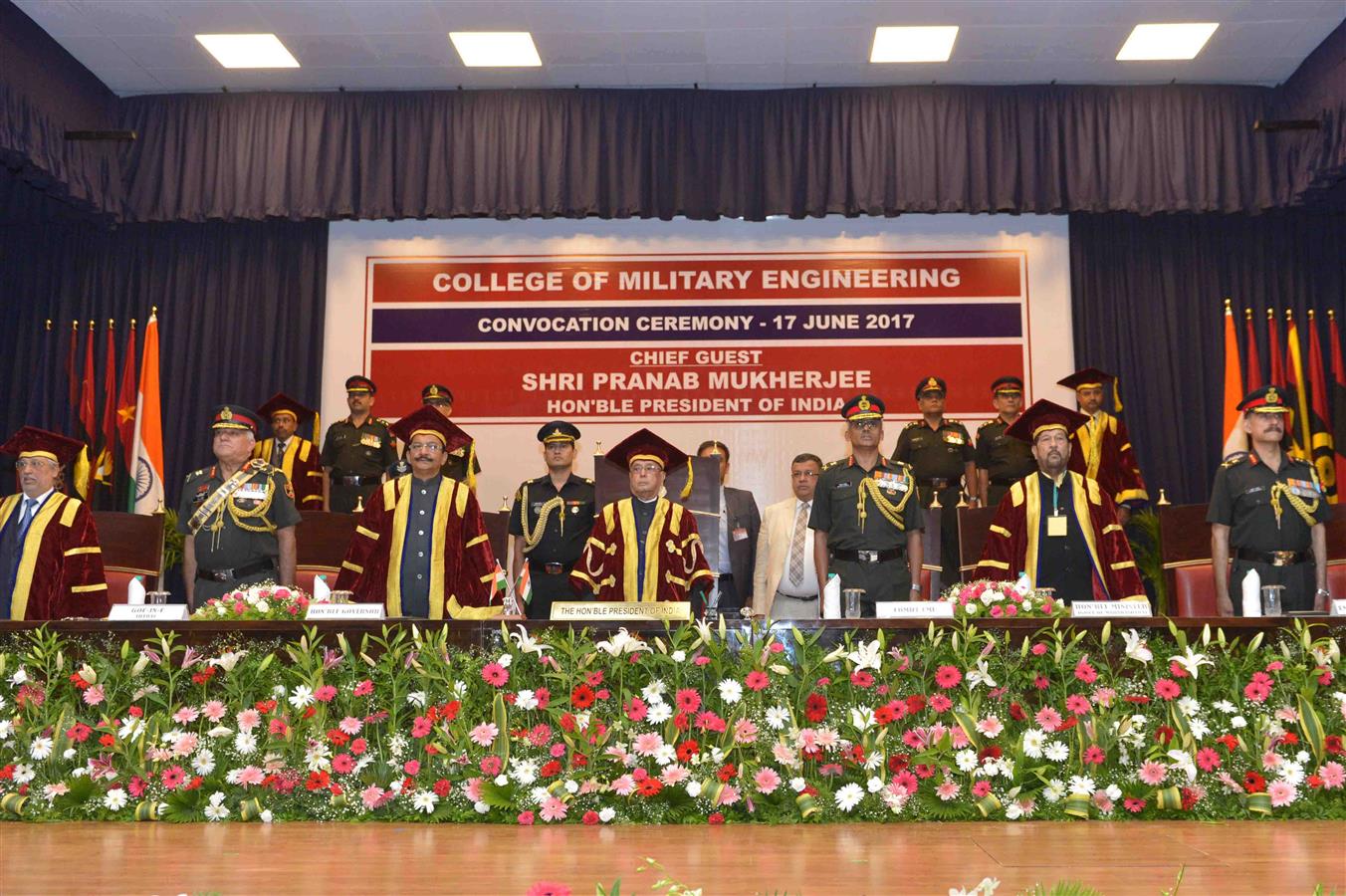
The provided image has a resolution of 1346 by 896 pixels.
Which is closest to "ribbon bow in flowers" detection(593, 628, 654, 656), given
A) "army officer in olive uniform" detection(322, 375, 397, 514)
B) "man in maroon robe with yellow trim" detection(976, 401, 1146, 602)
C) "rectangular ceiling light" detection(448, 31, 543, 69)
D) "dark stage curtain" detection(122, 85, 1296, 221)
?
"man in maroon robe with yellow trim" detection(976, 401, 1146, 602)

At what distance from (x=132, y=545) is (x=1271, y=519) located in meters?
5.23

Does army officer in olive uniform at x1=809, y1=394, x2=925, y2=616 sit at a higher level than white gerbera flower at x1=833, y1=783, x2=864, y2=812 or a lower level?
higher

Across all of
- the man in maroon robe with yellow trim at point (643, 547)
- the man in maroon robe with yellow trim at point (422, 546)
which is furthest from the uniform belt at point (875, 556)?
the man in maroon robe with yellow trim at point (422, 546)

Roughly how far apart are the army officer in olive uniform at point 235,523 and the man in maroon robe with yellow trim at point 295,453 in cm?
249

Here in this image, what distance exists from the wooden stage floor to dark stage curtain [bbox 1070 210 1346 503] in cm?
602

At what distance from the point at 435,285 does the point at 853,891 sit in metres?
7.19

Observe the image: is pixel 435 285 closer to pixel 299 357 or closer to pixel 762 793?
pixel 299 357

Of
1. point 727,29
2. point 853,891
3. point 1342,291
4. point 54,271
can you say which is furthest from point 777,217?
point 853,891

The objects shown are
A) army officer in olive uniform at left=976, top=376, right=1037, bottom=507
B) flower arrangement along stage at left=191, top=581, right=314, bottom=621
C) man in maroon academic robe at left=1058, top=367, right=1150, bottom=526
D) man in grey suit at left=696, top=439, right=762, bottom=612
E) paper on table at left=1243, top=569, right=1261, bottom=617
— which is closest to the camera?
flower arrangement along stage at left=191, top=581, right=314, bottom=621

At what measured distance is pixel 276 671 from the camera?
3467mm

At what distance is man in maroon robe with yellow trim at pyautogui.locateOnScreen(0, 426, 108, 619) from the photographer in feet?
16.9

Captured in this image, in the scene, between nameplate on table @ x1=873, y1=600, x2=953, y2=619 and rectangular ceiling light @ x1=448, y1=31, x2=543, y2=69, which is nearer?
nameplate on table @ x1=873, y1=600, x2=953, y2=619

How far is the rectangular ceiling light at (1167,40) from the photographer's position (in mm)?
7863

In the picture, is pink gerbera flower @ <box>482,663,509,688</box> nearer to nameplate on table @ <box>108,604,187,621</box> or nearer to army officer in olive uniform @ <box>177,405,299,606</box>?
nameplate on table @ <box>108,604,187,621</box>
